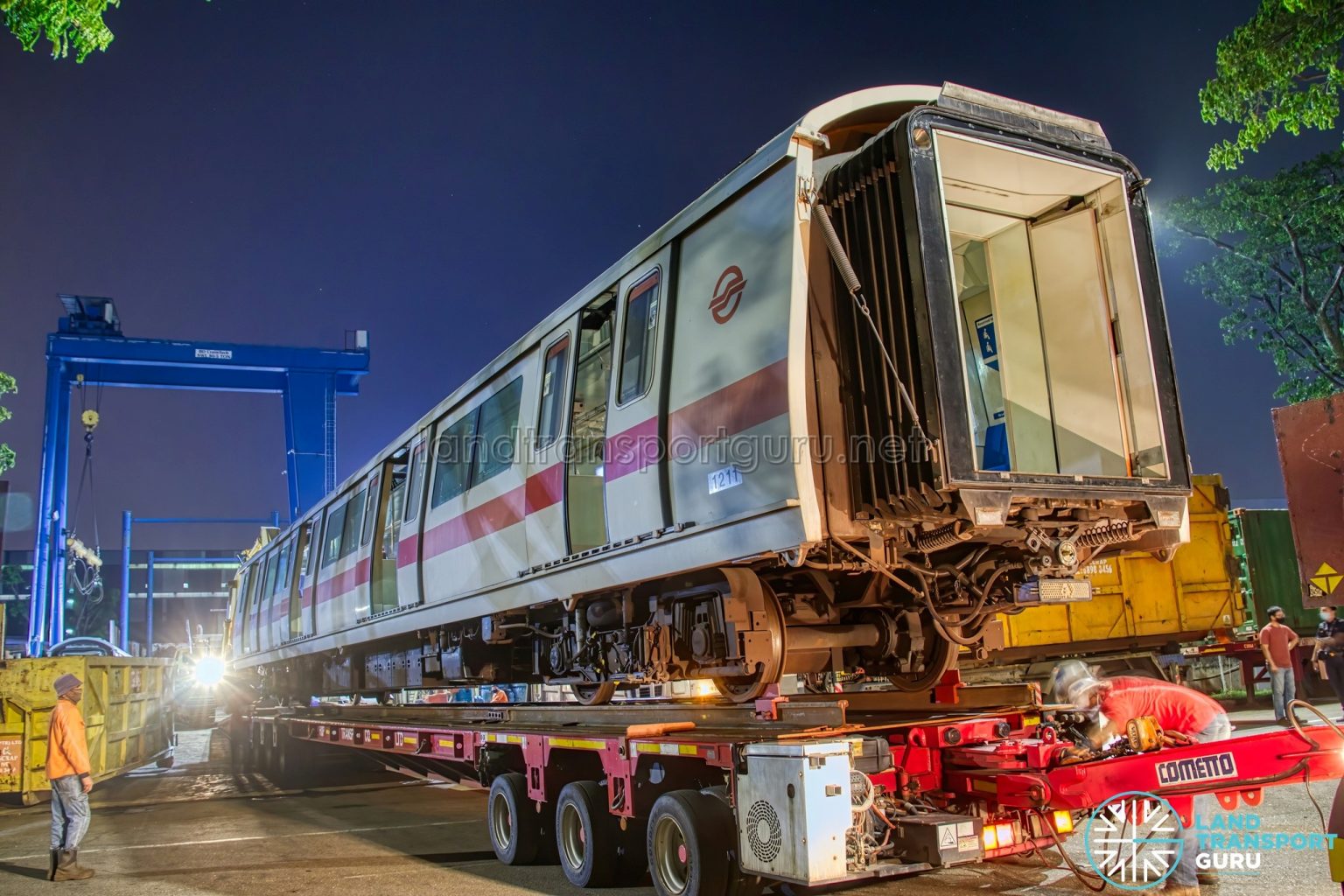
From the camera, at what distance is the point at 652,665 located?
6422 mm

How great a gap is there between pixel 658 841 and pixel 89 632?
72557 millimetres

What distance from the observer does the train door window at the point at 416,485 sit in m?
10.1

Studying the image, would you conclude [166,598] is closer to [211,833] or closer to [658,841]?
[211,833]

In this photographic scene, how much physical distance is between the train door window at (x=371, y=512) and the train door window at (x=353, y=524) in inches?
10.4

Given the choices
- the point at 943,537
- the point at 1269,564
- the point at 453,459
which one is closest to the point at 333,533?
the point at 453,459

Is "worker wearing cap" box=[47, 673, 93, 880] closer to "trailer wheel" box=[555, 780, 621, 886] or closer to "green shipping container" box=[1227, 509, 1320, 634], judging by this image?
"trailer wheel" box=[555, 780, 621, 886]

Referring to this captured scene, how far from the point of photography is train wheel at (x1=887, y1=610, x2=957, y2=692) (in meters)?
6.18

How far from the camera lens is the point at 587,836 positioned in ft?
19.8

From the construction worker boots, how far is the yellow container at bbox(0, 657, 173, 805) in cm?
486

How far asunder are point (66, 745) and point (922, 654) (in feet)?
21.6

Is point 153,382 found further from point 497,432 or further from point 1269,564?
point 1269,564

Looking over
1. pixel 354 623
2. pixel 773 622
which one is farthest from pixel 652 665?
pixel 354 623

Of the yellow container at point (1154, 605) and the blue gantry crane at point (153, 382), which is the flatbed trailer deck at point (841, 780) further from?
the blue gantry crane at point (153, 382)

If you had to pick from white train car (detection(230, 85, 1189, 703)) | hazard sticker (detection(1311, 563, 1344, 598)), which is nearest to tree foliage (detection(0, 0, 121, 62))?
white train car (detection(230, 85, 1189, 703))
